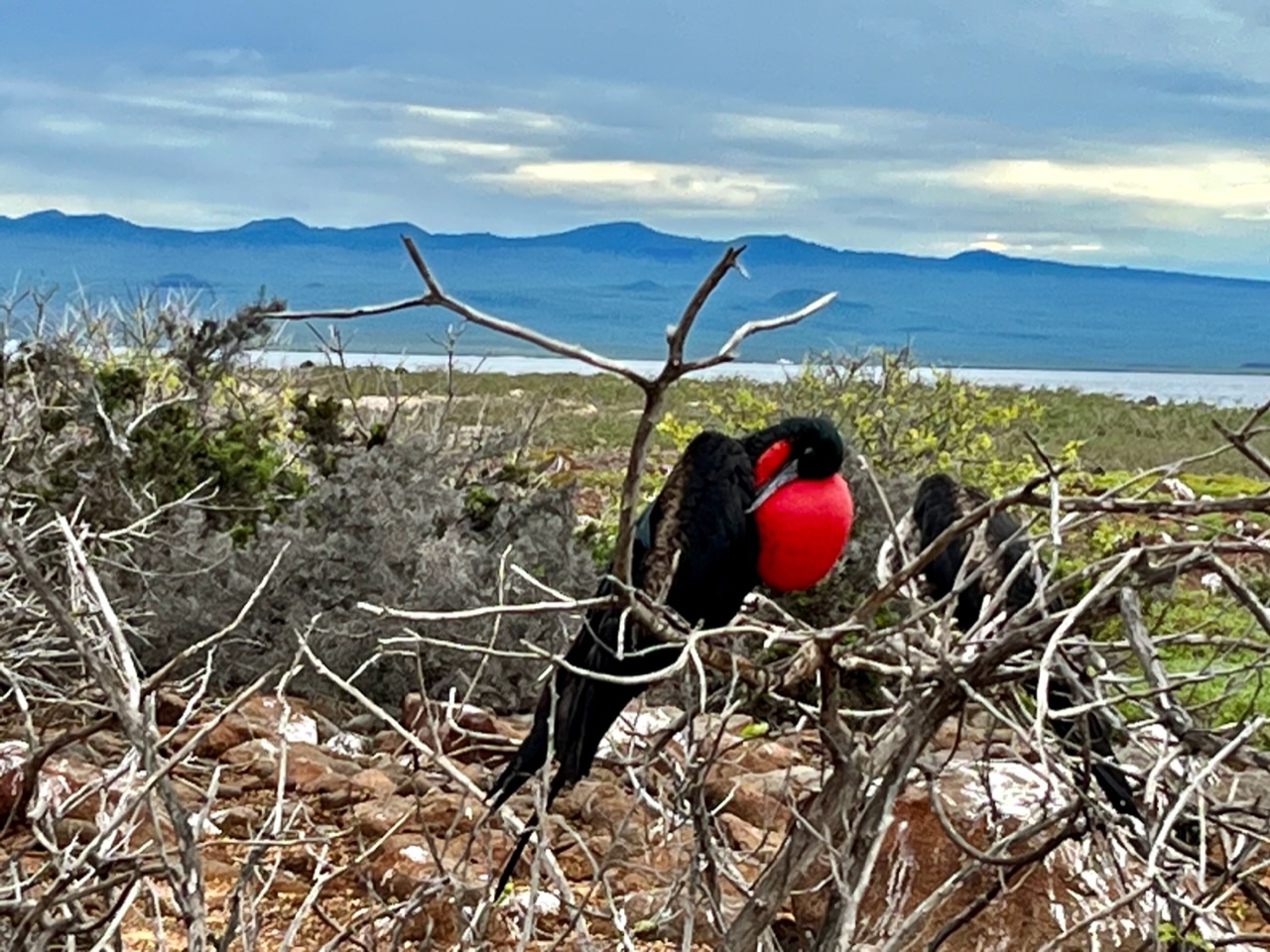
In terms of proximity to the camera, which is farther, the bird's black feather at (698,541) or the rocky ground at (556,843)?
the bird's black feather at (698,541)

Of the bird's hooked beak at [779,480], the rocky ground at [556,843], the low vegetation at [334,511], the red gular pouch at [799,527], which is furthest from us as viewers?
the low vegetation at [334,511]

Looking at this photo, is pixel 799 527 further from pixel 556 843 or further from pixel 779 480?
pixel 556 843

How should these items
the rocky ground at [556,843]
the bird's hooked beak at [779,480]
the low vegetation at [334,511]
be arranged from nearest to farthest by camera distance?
the rocky ground at [556,843] < the bird's hooked beak at [779,480] < the low vegetation at [334,511]

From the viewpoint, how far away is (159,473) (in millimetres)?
5066

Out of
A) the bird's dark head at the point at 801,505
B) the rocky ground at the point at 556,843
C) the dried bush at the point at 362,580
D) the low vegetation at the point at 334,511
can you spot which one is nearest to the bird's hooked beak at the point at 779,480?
the bird's dark head at the point at 801,505

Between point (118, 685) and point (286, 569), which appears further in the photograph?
point (286, 569)

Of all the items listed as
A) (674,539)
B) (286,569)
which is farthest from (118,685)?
(286,569)

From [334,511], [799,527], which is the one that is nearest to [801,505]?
[799,527]

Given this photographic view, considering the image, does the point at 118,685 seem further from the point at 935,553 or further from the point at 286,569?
the point at 286,569

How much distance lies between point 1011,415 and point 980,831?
3.71 metres

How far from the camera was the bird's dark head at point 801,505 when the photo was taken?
8.76 feet

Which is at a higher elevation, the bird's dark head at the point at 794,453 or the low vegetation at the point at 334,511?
the bird's dark head at the point at 794,453

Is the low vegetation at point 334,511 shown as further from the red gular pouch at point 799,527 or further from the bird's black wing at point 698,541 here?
the red gular pouch at point 799,527

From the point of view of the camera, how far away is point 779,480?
282 cm
